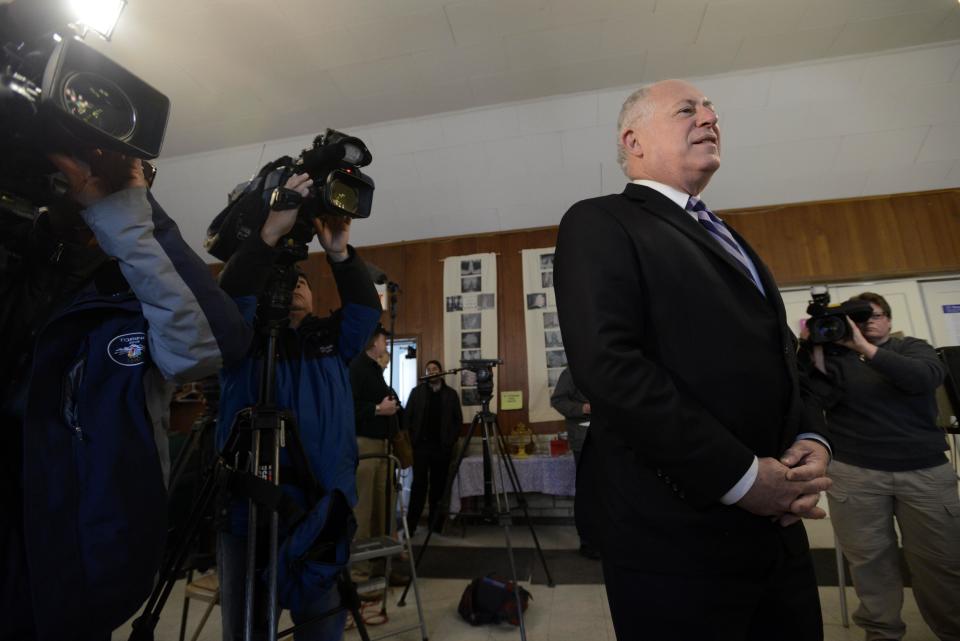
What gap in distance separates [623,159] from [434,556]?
3.38 metres

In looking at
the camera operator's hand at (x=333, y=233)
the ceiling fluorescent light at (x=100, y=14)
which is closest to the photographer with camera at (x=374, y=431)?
the camera operator's hand at (x=333, y=233)

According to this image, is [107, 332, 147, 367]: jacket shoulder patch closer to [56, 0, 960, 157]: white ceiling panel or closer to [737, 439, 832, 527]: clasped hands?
[737, 439, 832, 527]: clasped hands

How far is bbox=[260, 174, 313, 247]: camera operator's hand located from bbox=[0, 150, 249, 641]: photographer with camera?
1.21 feet

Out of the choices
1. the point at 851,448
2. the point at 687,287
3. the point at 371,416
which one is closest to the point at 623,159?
the point at 687,287

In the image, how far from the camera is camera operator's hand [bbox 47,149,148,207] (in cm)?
78

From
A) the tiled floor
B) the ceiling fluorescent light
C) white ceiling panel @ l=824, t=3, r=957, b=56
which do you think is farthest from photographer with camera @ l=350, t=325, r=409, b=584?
white ceiling panel @ l=824, t=3, r=957, b=56

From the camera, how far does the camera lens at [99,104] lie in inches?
26.6

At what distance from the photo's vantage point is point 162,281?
800 mm

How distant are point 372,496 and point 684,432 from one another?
2.64 meters

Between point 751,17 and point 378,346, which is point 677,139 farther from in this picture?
point 751,17

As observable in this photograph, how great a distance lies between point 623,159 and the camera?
122cm

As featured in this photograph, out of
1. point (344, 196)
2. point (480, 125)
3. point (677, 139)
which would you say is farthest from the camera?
point (480, 125)

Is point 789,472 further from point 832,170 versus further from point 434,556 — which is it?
point 832,170

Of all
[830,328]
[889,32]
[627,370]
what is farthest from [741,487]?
[889,32]
